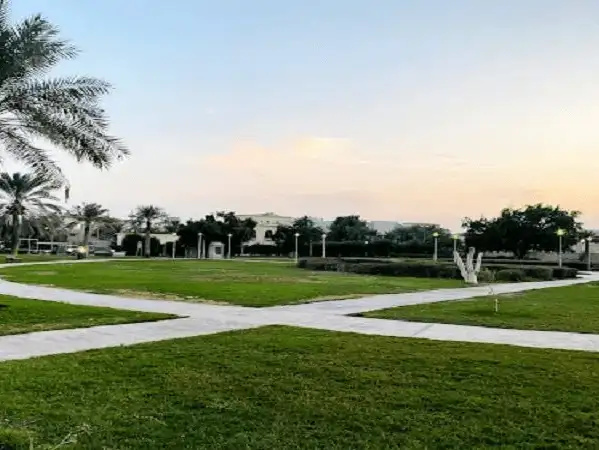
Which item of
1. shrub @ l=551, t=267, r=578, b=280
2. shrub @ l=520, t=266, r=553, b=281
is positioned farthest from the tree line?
shrub @ l=520, t=266, r=553, b=281

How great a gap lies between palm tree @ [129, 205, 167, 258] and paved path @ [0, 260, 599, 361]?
219 ft

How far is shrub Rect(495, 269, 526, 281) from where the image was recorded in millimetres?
Result: 30094

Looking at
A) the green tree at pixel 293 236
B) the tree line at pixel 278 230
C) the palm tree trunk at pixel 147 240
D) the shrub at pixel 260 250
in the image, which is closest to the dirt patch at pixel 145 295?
the tree line at pixel 278 230

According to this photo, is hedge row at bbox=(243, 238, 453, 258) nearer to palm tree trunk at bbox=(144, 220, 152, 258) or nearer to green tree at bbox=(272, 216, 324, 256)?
green tree at bbox=(272, 216, 324, 256)

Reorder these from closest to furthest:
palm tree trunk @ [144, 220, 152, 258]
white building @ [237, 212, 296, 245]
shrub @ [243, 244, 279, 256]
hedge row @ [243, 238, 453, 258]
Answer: hedge row @ [243, 238, 453, 258]
palm tree trunk @ [144, 220, 152, 258]
shrub @ [243, 244, 279, 256]
white building @ [237, 212, 296, 245]

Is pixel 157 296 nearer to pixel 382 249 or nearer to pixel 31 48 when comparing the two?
pixel 31 48

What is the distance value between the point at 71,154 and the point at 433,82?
32.9 feet

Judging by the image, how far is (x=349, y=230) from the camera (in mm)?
86375

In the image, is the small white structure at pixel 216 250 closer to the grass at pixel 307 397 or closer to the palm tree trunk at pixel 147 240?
the palm tree trunk at pixel 147 240

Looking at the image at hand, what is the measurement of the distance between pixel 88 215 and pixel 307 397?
7257 centimetres

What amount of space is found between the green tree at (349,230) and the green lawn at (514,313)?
2621 inches

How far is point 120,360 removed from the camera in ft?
25.2

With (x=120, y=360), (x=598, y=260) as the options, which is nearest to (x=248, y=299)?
(x=120, y=360)

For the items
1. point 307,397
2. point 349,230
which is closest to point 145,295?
point 307,397
